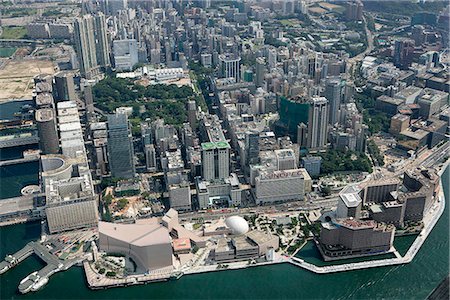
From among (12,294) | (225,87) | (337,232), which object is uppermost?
(225,87)

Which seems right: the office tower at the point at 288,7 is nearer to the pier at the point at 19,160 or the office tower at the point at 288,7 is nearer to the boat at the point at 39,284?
the pier at the point at 19,160

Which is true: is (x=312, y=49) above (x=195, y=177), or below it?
above

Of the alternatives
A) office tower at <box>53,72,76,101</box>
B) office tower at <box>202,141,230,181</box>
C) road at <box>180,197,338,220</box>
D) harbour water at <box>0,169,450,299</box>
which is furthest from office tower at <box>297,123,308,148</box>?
office tower at <box>53,72,76,101</box>

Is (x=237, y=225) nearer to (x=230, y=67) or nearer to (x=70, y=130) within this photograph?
(x=70, y=130)

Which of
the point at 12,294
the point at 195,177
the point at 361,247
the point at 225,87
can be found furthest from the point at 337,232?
the point at 225,87

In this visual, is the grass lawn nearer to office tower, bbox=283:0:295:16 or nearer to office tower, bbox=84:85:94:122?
office tower, bbox=84:85:94:122

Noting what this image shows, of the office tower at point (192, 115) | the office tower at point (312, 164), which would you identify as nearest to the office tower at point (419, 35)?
the office tower at point (312, 164)

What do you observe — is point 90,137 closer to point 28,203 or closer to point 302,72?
point 28,203

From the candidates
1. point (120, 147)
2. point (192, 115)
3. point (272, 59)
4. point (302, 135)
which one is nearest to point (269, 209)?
point (302, 135)

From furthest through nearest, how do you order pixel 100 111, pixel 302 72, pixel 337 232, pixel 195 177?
1. pixel 302 72
2. pixel 100 111
3. pixel 195 177
4. pixel 337 232
